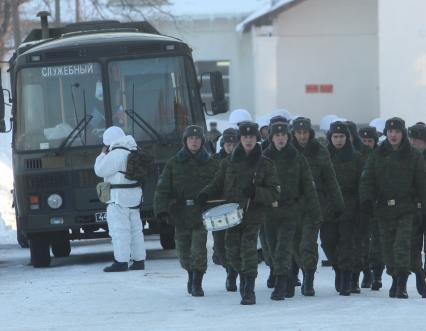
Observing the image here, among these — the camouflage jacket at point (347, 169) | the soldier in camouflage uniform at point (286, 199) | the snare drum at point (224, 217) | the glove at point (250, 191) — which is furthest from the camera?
the camouflage jacket at point (347, 169)

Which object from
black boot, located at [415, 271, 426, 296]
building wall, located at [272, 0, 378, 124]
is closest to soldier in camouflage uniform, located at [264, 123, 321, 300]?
black boot, located at [415, 271, 426, 296]

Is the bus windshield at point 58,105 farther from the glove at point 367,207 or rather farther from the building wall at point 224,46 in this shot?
the building wall at point 224,46

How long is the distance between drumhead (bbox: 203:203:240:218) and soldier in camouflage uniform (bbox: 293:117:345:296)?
0.93 m

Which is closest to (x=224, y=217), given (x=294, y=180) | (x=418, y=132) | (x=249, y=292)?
(x=249, y=292)

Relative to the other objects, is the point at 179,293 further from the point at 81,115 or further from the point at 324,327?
the point at 81,115

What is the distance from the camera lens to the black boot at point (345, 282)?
13164 millimetres

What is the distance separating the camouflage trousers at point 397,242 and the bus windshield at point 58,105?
529cm

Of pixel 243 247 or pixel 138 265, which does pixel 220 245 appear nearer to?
pixel 243 247

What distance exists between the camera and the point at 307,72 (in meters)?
45.1

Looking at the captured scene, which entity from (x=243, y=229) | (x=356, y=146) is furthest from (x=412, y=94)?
(x=243, y=229)

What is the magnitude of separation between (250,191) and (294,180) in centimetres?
70

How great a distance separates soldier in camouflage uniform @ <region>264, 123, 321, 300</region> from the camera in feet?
41.7

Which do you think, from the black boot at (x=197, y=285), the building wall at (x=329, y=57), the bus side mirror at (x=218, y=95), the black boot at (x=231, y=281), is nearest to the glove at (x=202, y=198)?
the black boot at (x=197, y=285)

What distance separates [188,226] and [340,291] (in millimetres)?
1625
